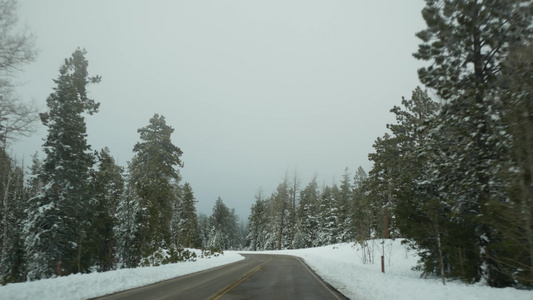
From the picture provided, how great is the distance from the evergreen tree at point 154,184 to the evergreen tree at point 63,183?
416 cm

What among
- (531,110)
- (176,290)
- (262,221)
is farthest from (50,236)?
(262,221)

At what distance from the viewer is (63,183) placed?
20.5 metres

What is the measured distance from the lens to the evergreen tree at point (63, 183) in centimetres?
1944

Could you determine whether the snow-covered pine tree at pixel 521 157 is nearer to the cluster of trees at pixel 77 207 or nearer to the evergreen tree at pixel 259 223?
the cluster of trees at pixel 77 207

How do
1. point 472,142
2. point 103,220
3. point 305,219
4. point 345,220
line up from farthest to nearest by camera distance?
point 305,219 → point 345,220 → point 103,220 → point 472,142

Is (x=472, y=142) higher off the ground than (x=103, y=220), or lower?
higher

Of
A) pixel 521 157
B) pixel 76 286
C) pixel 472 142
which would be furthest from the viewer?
pixel 472 142

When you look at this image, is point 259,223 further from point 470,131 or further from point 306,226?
point 470,131

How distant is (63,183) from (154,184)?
283 inches

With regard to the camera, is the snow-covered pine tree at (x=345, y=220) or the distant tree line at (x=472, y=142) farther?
the snow-covered pine tree at (x=345, y=220)

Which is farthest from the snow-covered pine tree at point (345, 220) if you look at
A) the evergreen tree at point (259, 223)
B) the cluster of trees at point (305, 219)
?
the evergreen tree at point (259, 223)

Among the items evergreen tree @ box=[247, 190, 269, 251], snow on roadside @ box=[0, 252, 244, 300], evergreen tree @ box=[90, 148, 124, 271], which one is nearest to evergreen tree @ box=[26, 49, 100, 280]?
evergreen tree @ box=[90, 148, 124, 271]

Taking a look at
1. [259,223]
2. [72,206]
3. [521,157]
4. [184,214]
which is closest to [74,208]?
[72,206]

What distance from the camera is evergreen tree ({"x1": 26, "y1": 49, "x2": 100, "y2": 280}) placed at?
19.4 m
